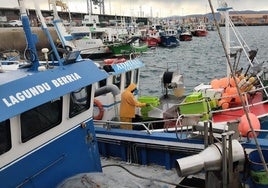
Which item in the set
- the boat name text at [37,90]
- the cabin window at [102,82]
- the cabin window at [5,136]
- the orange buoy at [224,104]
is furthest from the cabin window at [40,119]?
the orange buoy at [224,104]

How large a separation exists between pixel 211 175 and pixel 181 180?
1.83 m

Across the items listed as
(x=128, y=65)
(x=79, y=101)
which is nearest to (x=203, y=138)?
(x=79, y=101)

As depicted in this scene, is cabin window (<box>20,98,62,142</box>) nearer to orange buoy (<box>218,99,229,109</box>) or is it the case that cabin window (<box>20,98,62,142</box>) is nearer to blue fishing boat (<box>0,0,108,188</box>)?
blue fishing boat (<box>0,0,108,188</box>)

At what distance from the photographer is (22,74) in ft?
15.1

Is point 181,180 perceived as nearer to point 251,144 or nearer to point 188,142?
point 188,142

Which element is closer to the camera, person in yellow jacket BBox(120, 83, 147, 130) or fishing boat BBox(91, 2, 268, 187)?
fishing boat BBox(91, 2, 268, 187)

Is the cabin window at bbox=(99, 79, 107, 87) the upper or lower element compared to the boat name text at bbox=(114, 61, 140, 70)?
lower

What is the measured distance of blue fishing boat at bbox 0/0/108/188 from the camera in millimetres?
4008

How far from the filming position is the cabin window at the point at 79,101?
509 centimetres

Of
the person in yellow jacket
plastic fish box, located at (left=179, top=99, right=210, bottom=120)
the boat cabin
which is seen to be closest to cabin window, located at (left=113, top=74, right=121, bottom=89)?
the person in yellow jacket

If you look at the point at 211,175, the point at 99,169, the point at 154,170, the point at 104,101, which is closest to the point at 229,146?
the point at 211,175

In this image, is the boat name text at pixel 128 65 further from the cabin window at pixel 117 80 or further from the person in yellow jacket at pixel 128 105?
the person in yellow jacket at pixel 128 105

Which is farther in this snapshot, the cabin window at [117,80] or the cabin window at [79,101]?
the cabin window at [117,80]

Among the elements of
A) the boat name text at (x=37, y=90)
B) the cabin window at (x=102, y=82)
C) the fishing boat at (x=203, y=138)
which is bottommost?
the fishing boat at (x=203, y=138)
